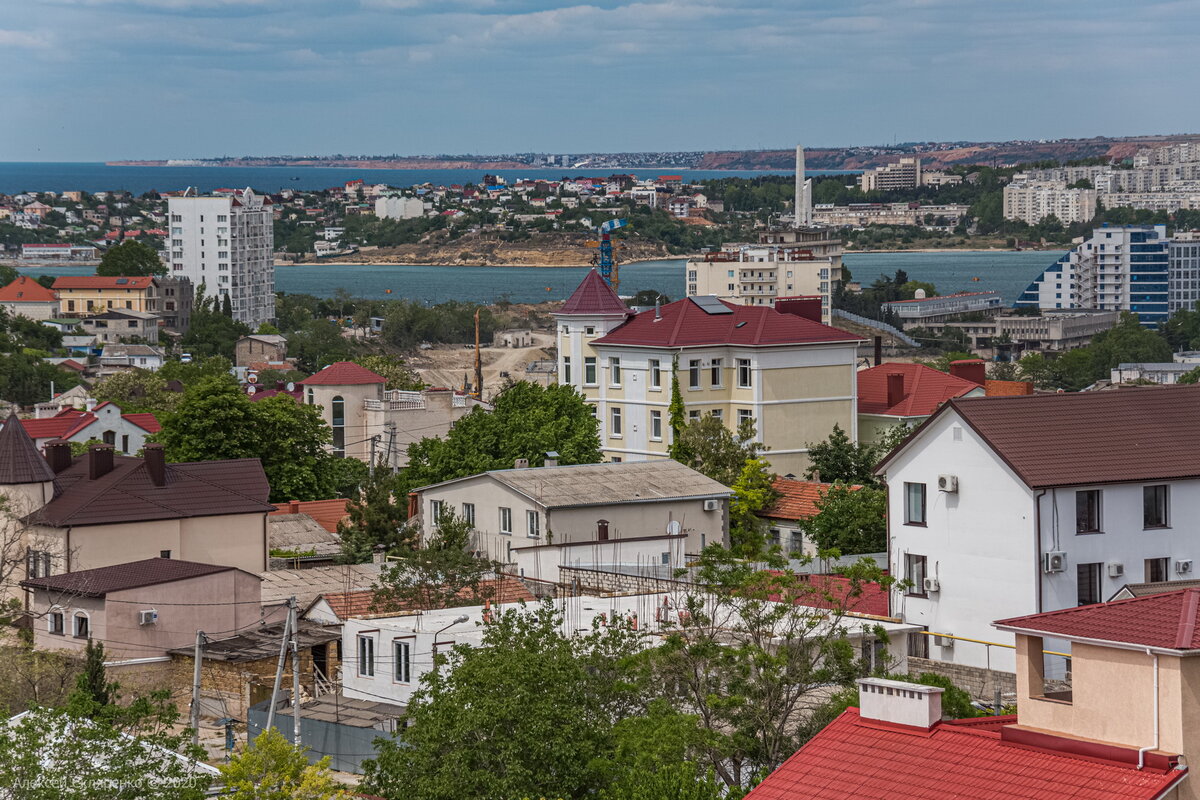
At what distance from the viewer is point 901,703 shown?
14.2 metres

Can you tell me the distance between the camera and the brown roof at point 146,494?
36.5 meters

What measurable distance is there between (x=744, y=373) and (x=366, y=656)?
2637 cm

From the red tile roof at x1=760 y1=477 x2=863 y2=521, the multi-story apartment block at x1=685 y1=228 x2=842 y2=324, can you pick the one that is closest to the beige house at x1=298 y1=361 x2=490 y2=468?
the red tile roof at x1=760 y1=477 x2=863 y2=521

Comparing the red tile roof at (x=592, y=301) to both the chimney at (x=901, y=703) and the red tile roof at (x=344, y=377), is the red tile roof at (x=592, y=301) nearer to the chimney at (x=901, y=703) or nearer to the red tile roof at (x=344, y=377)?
the red tile roof at (x=344, y=377)

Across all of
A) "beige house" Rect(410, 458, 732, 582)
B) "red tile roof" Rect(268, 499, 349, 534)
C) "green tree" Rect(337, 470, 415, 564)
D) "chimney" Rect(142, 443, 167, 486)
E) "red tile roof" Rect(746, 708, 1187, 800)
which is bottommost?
"red tile roof" Rect(268, 499, 349, 534)

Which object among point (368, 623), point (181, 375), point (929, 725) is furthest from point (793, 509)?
point (181, 375)

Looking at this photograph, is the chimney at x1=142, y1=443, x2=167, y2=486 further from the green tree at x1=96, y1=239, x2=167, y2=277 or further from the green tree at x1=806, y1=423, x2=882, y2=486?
the green tree at x1=96, y1=239, x2=167, y2=277

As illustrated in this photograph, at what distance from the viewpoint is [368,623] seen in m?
26.5

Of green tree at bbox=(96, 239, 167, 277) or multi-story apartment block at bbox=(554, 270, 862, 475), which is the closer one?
A: multi-story apartment block at bbox=(554, 270, 862, 475)

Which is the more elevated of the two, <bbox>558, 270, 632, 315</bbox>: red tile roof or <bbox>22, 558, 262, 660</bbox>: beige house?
<bbox>558, 270, 632, 315</bbox>: red tile roof

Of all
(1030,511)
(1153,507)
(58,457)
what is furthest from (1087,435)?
(58,457)

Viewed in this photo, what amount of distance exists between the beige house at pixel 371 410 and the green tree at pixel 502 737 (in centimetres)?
4889

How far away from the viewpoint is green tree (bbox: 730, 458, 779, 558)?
3978 cm

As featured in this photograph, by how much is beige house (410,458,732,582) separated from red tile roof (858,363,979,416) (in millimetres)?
14170
